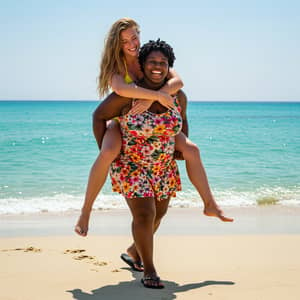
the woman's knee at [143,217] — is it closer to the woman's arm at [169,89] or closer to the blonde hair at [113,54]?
the woman's arm at [169,89]

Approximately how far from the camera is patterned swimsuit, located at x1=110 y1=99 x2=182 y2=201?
3779mm

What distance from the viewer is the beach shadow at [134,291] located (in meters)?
3.63

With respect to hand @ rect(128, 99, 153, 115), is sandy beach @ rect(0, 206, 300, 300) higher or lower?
lower

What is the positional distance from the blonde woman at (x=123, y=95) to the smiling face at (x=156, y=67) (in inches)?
1.3

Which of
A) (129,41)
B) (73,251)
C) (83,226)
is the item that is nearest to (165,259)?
(73,251)

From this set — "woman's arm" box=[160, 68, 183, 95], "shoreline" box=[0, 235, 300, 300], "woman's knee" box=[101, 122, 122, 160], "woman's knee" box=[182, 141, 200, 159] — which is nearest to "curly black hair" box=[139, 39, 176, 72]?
"woman's arm" box=[160, 68, 183, 95]

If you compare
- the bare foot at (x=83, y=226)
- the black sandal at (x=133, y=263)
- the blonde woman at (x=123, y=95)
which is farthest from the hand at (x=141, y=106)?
the black sandal at (x=133, y=263)

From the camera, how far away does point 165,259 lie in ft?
16.1

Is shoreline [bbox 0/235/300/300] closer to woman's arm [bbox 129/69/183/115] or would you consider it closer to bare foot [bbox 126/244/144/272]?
bare foot [bbox 126/244/144/272]

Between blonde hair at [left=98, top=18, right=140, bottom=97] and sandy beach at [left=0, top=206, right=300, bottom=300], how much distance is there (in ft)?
4.96

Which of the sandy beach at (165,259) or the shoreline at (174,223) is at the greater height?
the sandy beach at (165,259)

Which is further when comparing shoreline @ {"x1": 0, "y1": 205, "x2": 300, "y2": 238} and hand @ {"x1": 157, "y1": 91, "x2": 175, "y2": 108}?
shoreline @ {"x1": 0, "y1": 205, "x2": 300, "y2": 238}

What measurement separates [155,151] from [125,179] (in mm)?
296

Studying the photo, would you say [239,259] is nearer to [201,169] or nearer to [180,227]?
A: [201,169]
